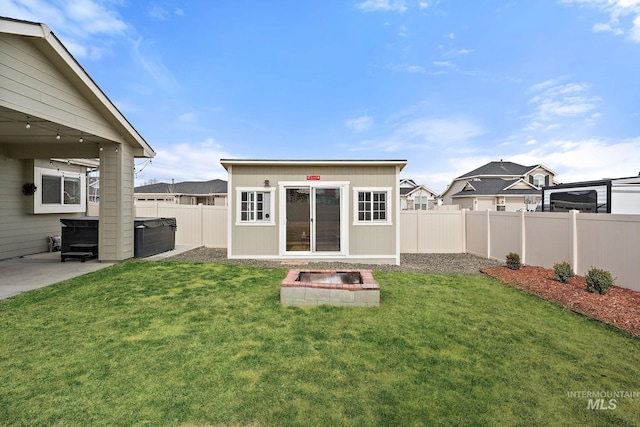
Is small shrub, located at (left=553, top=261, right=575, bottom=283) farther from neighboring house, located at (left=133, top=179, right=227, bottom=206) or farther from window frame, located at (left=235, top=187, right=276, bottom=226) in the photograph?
neighboring house, located at (left=133, top=179, right=227, bottom=206)

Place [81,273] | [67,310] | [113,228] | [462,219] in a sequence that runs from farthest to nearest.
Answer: [462,219]
[113,228]
[81,273]
[67,310]

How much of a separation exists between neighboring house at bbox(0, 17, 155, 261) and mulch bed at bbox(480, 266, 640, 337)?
31.7ft

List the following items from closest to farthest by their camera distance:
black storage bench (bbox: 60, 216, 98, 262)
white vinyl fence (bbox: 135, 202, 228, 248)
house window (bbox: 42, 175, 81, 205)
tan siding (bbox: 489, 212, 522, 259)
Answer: black storage bench (bbox: 60, 216, 98, 262) < tan siding (bbox: 489, 212, 522, 259) < house window (bbox: 42, 175, 81, 205) < white vinyl fence (bbox: 135, 202, 228, 248)

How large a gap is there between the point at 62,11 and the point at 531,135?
2224cm

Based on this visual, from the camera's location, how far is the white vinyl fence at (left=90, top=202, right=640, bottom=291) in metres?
5.48

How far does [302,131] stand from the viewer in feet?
62.0

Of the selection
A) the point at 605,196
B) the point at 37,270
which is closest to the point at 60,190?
the point at 37,270

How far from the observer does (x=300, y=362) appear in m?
2.95

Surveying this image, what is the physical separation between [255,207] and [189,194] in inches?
968

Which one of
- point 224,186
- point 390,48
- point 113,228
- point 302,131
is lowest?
point 113,228

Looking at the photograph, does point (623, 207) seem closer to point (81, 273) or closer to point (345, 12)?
point (345, 12)

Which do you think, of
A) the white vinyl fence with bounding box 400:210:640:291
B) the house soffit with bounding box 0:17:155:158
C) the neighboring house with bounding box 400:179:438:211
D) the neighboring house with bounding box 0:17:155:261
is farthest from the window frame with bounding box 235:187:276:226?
the neighboring house with bounding box 400:179:438:211

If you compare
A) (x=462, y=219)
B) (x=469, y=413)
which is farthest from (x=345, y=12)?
(x=469, y=413)

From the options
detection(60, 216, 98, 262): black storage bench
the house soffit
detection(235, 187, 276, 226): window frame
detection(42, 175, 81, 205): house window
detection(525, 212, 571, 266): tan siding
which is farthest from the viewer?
detection(42, 175, 81, 205): house window
